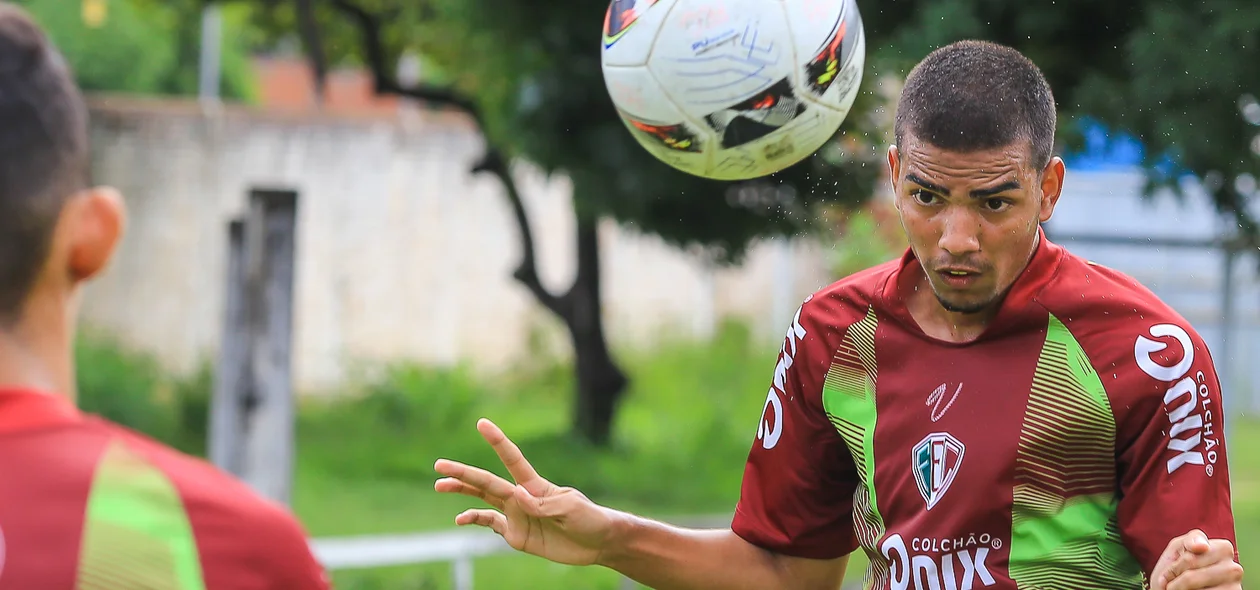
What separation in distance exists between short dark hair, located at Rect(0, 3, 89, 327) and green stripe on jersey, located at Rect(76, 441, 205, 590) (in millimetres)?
210

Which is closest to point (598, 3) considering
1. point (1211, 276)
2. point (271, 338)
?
point (271, 338)

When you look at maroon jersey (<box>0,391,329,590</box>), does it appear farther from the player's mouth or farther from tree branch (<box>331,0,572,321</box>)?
tree branch (<box>331,0,572,321</box>)

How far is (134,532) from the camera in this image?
159cm

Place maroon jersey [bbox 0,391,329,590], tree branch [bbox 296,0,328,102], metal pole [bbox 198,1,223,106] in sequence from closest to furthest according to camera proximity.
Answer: maroon jersey [bbox 0,391,329,590]
tree branch [bbox 296,0,328,102]
metal pole [bbox 198,1,223,106]

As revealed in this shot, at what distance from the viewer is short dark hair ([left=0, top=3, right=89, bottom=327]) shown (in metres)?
1.58

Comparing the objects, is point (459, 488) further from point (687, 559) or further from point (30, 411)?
point (30, 411)

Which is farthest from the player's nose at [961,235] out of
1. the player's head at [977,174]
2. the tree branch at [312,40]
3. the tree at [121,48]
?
the tree at [121,48]

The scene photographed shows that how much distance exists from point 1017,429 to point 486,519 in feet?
3.28

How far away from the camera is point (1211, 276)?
9.88 meters

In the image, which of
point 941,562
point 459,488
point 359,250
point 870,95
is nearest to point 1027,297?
point 941,562

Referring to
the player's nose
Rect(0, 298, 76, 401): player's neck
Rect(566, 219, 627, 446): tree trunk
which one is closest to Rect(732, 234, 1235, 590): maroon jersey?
the player's nose

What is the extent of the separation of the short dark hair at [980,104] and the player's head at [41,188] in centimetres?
155

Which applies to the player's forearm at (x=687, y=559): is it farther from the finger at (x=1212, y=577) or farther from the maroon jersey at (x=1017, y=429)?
the finger at (x=1212, y=577)

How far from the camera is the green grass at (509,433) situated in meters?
10.3
